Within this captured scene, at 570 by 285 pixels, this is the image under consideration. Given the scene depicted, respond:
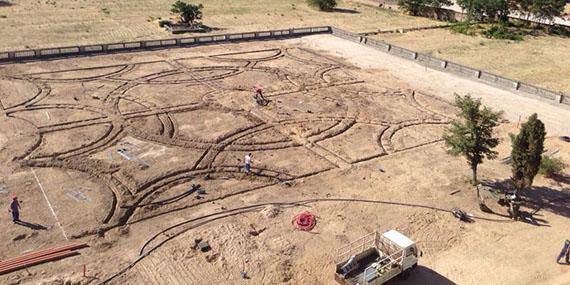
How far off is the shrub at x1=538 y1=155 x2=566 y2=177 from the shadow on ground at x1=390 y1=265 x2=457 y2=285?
41.4 feet

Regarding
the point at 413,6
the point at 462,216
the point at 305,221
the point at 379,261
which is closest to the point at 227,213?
the point at 305,221

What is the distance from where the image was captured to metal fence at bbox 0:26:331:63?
45.5 metres

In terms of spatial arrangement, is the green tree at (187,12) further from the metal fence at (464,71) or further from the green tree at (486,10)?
the green tree at (486,10)

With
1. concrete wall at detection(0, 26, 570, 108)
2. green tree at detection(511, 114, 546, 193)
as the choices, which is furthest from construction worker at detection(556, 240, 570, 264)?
concrete wall at detection(0, 26, 570, 108)

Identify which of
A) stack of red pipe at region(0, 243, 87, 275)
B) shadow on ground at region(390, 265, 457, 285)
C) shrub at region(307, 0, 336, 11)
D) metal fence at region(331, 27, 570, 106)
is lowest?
shadow on ground at region(390, 265, 457, 285)

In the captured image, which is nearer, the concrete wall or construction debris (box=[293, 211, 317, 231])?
construction debris (box=[293, 211, 317, 231])

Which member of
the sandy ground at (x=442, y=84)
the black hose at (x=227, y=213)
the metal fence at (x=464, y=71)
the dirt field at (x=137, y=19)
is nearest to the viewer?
the black hose at (x=227, y=213)

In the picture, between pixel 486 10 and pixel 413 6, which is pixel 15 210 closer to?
pixel 486 10

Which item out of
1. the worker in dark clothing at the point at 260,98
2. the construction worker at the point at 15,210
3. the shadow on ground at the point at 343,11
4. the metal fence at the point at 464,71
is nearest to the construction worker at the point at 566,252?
the metal fence at the point at 464,71

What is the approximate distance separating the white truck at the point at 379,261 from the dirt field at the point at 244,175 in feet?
3.50

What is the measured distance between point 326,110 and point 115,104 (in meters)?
15.9

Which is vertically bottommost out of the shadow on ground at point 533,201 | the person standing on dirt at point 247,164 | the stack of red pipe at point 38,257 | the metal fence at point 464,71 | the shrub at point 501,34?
the stack of red pipe at point 38,257

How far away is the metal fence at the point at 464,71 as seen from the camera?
41344 mm

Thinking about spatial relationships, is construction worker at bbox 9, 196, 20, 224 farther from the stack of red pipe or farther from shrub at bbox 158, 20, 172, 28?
shrub at bbox 158, 20, 172, 28
